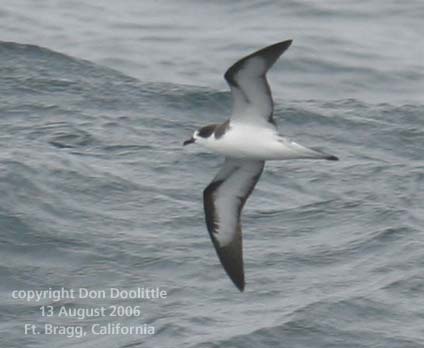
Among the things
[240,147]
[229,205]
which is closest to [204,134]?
[240,147]

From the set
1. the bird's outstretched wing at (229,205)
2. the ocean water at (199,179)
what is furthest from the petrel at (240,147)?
the ocean water at (199,179)

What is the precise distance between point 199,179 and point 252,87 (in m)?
4.71

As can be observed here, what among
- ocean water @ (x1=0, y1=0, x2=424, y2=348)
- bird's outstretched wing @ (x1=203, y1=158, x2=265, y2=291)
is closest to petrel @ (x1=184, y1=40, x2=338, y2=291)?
bird's outstretched wing @ (x1=203, y1=158, x2=265, y2=291)

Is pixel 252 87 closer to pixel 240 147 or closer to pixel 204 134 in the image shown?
pixel 240 147

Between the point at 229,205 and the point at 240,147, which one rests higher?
the point at 240,147

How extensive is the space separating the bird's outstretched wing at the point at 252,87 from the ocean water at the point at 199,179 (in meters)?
2.15

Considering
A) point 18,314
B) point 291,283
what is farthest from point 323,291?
point 18,314

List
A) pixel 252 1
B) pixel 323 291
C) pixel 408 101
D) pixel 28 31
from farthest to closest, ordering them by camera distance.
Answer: pixel 252 1, pixel 28 31, pixel 408 101, pixel 323 291

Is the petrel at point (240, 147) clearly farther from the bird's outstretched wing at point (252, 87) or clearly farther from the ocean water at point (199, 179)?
the ocean water at point (199, 179)

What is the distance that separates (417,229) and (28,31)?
852cm

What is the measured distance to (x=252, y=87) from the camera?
40.7ft

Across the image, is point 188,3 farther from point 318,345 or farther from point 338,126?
point 318,345

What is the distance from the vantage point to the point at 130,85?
19609 mm

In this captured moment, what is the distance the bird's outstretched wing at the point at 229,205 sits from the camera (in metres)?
13.5
